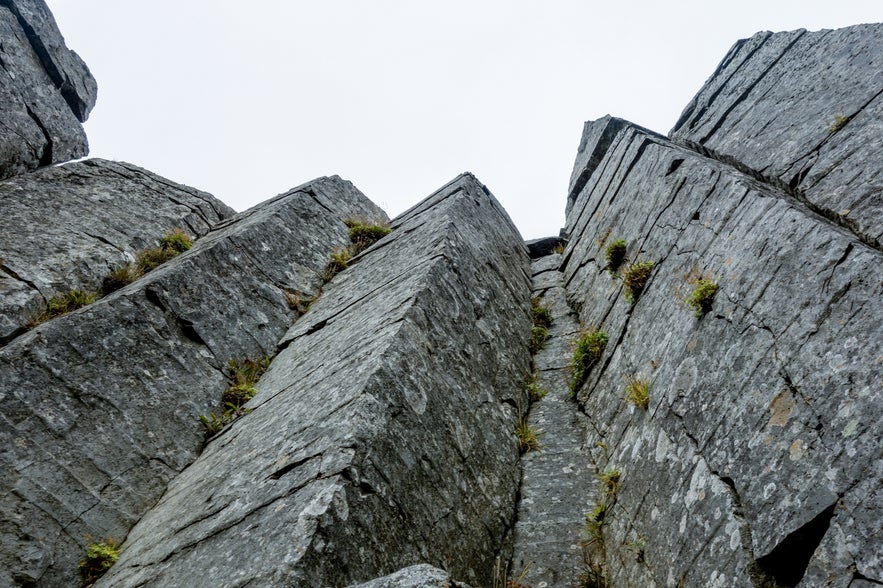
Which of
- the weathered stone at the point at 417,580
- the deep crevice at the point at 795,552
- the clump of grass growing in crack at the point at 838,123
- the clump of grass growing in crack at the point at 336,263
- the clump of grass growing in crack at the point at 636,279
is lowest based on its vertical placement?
the weathered stone at the point at 417,580

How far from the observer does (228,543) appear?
4297mm

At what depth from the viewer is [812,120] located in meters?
7.15

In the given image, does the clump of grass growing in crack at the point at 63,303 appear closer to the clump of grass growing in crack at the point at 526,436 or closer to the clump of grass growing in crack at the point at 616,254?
→ the clump of grass growing in crack at the point at 526,436

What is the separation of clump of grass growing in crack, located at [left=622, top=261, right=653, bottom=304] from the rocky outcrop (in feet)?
33.3

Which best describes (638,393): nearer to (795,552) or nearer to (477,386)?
(477,386)

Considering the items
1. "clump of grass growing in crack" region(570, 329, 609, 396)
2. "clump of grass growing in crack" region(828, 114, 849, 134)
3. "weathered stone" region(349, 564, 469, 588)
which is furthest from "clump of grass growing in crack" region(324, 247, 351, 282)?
"clump of grass growing in crack" region(828, 114, 849, 134)

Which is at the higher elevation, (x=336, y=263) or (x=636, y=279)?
(x=336, y=263)

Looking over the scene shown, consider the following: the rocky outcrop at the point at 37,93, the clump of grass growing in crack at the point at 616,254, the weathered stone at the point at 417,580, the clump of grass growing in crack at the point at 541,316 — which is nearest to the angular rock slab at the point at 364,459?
the weathered stone at the point at 417,580

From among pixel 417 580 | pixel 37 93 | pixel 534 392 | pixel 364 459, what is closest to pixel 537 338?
pixel 534 392

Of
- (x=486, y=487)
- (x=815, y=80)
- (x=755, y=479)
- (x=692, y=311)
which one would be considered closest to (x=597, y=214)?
(x=815, y=80)

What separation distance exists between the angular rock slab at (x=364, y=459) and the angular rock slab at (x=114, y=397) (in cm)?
40

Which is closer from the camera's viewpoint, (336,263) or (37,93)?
(37,93)

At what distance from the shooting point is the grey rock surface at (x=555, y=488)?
540 cm

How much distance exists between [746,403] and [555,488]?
95.8 inches
